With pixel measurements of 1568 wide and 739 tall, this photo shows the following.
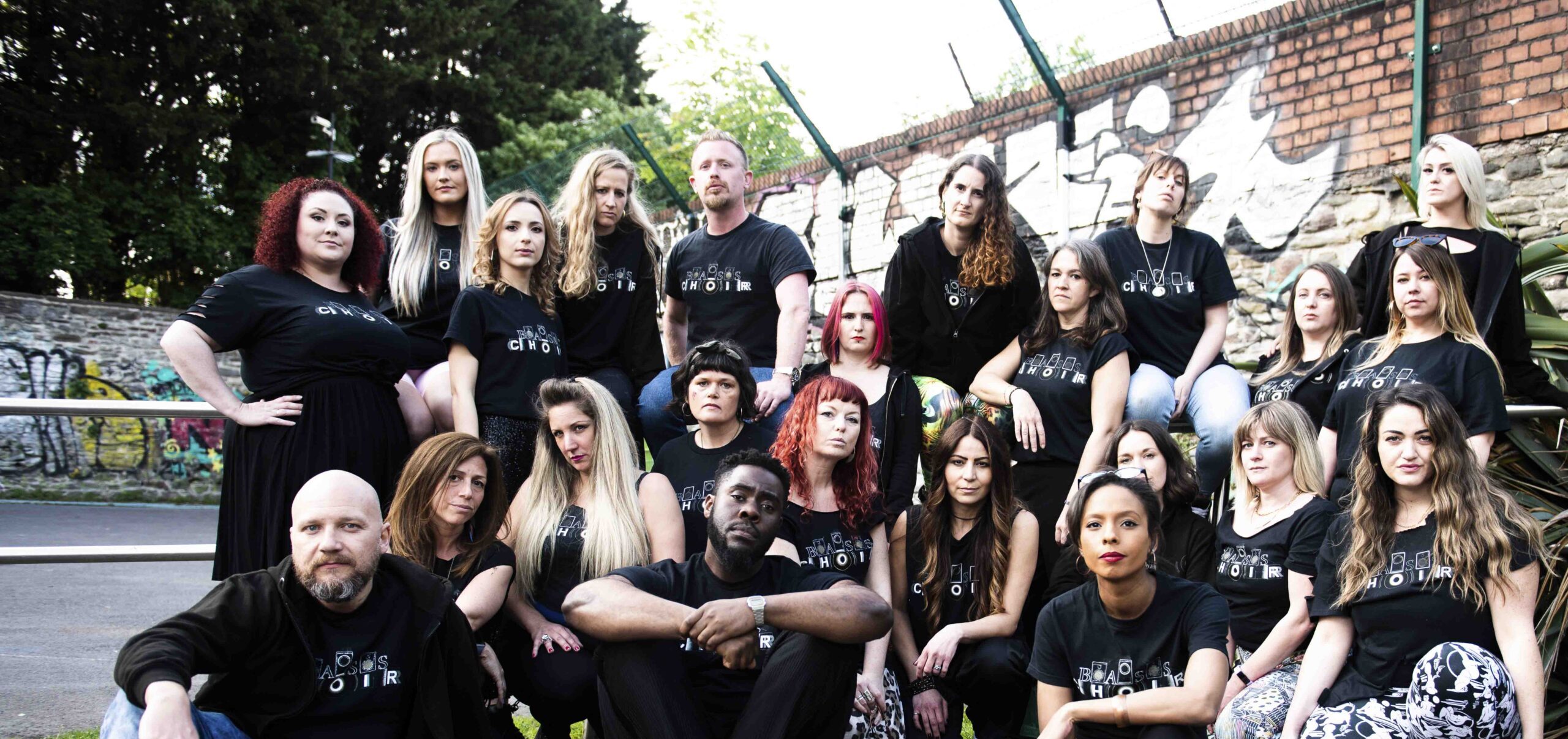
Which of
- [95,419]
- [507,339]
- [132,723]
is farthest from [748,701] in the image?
[95,419]

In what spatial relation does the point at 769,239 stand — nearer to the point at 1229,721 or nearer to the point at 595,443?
the point at 595,443

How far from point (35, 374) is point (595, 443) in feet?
51.6

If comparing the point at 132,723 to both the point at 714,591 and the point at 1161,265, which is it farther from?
the point at 1161,265

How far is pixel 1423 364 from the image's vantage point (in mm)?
4199

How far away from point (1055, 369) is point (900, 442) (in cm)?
71

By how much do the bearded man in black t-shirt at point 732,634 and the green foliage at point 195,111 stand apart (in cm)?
1863

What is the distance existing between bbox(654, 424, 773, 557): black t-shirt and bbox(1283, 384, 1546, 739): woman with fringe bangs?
2053 millimetres

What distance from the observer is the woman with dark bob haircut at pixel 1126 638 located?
3.48m

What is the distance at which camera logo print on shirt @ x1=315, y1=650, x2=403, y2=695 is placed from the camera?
336cm

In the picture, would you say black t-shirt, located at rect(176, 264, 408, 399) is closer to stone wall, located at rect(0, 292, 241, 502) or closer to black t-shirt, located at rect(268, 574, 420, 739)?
black t-shirt, located at rect(268, 574, 420, 739)

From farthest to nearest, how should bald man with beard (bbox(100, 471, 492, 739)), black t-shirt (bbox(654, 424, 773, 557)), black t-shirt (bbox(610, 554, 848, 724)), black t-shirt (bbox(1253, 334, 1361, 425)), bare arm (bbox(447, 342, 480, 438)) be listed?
black t-shirt (bbox(1253, 334, 1361, 425)), bare arm (bbox(447, 342, 480, 438)), black t-shirt (bbox(654, 424, 773, 557)), black t-shirt (bbox(610, 554, 848, 724)), bald man with beard (bbox(100, 471, 492, 739))

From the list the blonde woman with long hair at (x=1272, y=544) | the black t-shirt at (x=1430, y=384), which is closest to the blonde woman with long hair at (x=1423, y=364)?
the black t-shirt at (x=1430, y=384)

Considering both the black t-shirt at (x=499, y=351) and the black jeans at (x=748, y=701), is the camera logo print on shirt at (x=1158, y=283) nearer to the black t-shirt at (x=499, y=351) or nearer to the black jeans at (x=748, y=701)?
the black jeans at (x=748, y=701)

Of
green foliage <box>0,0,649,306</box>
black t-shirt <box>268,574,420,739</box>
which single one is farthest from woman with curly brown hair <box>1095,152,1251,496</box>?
green foliage <box>0,0,649,306</box>
